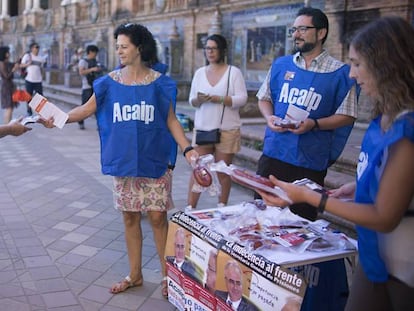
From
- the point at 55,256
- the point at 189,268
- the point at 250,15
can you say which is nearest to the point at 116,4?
the point at 250,15

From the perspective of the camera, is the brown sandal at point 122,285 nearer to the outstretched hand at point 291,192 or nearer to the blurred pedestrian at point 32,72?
the outstretched hand at point 291,192

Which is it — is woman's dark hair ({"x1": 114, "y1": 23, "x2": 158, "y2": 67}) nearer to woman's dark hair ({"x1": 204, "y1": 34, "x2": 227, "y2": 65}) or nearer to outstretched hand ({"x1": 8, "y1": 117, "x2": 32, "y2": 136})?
outstretched hand ({"x1": 8, "y1": 117, "x2": 32, "y2": 136})

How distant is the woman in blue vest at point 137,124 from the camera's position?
3480 millimetres

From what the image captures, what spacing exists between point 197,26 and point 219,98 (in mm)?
14120

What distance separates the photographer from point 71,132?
39.2 ft

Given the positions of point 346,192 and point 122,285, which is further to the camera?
point 122,285

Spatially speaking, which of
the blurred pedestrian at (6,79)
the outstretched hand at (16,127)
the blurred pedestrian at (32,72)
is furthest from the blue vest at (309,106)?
the blurred pedestrian at (32,72)

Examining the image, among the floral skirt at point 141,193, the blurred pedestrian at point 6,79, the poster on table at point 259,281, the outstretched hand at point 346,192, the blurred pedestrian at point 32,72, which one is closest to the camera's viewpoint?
the poster on table at point 259,281

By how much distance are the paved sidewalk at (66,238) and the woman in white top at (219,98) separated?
119 cm

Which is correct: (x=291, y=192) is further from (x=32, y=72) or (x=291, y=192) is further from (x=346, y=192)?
(x=32, y=72)

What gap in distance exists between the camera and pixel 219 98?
517 centimetres

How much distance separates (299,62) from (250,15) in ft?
41.8

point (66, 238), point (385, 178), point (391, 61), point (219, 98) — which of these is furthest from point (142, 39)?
point (66, 238)

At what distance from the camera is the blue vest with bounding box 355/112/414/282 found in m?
1.88
